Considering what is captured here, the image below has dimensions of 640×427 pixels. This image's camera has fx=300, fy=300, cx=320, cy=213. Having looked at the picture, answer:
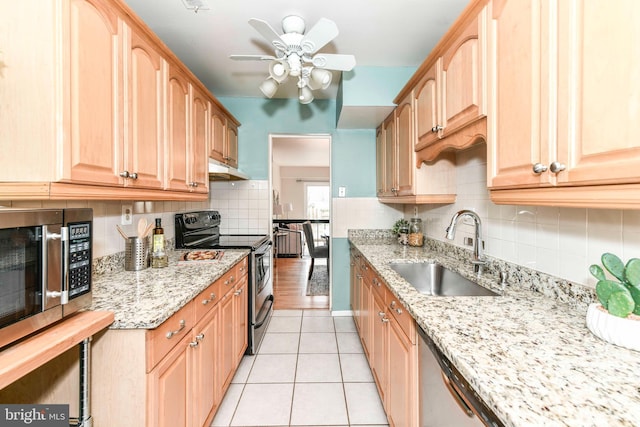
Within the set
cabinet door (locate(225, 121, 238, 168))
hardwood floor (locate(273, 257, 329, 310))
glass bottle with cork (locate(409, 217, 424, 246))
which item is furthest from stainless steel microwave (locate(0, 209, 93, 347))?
hardwood floor (locate(273, 257, 329, 310))

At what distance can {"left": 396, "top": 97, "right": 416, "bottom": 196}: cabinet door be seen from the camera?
218 cm

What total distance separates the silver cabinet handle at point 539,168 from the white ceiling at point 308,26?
1.32 meters

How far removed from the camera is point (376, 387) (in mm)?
2010

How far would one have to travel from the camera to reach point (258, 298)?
102 inches

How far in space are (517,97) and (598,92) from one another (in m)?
0.30

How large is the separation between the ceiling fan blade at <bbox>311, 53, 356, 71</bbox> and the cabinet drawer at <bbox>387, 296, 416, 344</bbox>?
4.59 ft

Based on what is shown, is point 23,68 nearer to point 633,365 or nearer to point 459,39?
point 459,39

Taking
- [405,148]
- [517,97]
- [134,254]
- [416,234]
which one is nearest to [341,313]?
[416,234]

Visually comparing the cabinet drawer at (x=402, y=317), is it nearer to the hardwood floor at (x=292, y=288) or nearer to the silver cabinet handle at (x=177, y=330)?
the silver cabinet handle at (x=177, y=330)

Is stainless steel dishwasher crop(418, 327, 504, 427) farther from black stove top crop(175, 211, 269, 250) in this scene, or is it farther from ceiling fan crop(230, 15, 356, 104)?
black stove top crop(175, 211, 269, 250)

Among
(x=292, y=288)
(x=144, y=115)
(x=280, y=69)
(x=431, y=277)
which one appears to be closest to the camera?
(x=144, y=115)

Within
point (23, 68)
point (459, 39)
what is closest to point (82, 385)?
point (23, 68)

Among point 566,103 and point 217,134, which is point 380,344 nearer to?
point 566,103

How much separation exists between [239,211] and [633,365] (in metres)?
3.13
